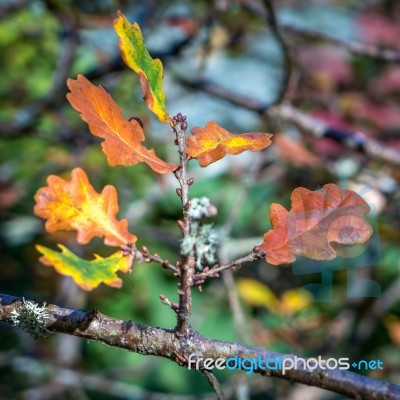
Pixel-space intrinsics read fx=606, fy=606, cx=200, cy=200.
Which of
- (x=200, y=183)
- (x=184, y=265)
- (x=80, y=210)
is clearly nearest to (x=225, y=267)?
(x=184, y=265)

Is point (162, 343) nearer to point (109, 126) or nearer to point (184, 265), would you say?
point (184, 265)

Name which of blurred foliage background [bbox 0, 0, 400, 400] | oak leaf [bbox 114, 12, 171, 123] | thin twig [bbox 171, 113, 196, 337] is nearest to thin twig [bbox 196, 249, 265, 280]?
thin twig [bbox 171, 113, 196, 337]

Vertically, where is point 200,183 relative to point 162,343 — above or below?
above

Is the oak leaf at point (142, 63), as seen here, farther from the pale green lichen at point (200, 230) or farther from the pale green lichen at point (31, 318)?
the pale green lichen at point (31, 318)

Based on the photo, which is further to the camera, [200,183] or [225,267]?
[200,183]

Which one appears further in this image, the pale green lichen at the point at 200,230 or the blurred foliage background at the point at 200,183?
the blurred foliage background at the point at 200,183

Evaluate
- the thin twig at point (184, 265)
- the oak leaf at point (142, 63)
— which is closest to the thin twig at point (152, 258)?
the thin twig at point (184, 265)

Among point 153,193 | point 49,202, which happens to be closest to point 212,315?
point 153,193
